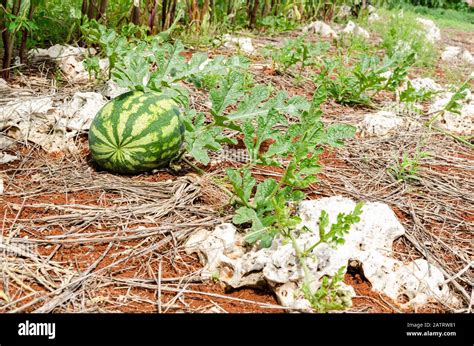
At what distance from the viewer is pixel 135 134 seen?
8.07 ft

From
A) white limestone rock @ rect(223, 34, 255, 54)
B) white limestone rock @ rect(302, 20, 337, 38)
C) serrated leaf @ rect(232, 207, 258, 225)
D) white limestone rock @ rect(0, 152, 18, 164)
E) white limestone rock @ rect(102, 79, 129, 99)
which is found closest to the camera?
serrated leaf @ rect(232, 207, 258, 225)

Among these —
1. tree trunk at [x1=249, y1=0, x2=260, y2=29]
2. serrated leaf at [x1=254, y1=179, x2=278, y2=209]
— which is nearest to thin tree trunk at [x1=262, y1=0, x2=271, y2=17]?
tree trunk at [x1=249, y1=0, x2=260, y2=29]

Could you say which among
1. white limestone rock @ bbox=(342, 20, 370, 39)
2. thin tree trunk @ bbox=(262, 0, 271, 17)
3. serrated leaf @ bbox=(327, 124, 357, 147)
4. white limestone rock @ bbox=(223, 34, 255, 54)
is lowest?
white limestone rock @ bbox=(223, 34, 255, 54)

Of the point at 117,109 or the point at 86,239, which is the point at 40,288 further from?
the point at 117,109

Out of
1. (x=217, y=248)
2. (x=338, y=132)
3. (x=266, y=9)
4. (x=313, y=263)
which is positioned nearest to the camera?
(x=313, y=263)

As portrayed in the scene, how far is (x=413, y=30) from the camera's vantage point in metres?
6.48

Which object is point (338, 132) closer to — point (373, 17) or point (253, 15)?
point (253, 15)

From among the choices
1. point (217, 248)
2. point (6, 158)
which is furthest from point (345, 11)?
point (217, 248)

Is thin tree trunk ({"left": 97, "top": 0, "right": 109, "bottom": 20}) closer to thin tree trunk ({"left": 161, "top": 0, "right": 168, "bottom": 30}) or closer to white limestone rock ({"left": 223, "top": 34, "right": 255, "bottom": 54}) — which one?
thin tree trunk ({"left": 161, "top": 0, "right": 168, "bottom": 30})

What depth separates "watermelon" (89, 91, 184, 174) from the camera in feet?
8.08

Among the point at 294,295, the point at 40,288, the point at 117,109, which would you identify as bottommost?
the point at 40,288
